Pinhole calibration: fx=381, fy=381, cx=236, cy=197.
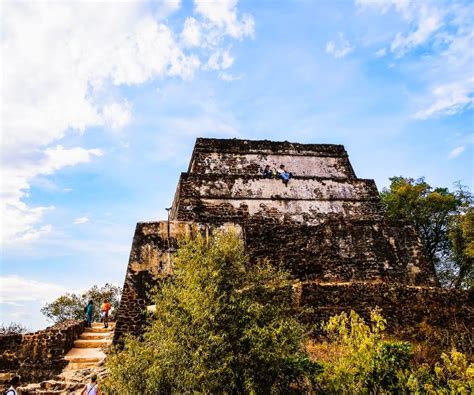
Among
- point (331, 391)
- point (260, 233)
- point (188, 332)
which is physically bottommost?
point (331, 391)

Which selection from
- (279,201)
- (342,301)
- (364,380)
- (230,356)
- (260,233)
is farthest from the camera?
(279,201)

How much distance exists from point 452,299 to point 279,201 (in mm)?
6532

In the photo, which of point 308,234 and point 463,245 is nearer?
point 308,234

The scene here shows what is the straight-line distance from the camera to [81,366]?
8242mm

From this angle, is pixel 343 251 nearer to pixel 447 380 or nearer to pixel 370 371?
pixel 370 371

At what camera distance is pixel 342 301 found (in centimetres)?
809

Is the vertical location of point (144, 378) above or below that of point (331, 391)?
above

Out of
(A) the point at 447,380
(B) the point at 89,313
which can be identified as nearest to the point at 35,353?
(B) the point at 89,313

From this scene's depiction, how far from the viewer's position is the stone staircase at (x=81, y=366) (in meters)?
7.13

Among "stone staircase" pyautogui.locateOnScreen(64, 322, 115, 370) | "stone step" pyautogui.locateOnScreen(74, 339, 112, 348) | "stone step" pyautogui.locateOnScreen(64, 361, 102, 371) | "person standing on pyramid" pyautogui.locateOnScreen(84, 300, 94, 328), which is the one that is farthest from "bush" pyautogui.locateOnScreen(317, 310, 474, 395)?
"person standing on pyramid" pyautogui.locateOnScreen(84, 300, 94, 328)

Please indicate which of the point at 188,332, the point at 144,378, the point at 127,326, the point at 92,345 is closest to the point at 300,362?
the point at 188,332

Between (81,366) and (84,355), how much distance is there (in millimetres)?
585

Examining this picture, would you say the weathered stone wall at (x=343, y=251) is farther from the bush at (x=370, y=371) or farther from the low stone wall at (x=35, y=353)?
the bush at (x=370, y=371)

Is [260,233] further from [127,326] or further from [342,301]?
[127,326]
